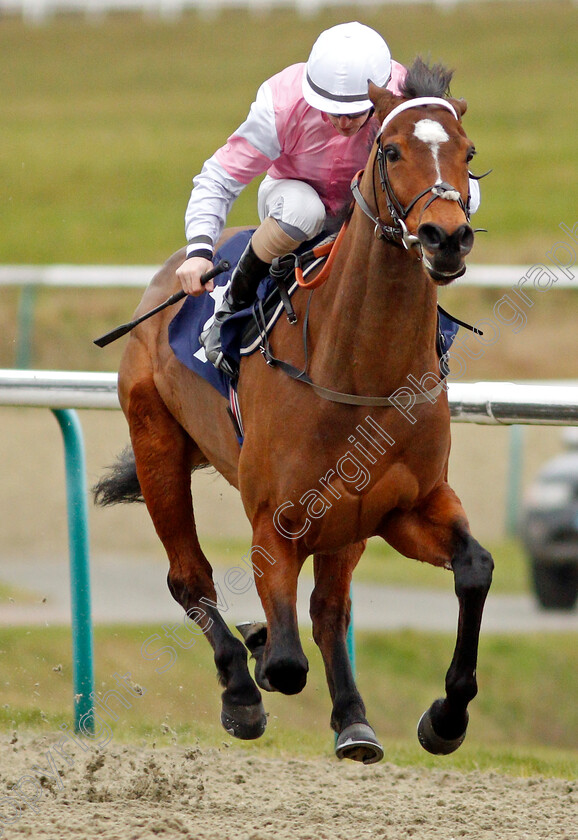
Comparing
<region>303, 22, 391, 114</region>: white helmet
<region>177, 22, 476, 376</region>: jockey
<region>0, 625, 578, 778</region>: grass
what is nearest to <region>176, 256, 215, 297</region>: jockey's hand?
<region>177, 22, 476, 376</region>: jockey

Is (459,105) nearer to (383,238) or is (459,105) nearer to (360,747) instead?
(383,238)

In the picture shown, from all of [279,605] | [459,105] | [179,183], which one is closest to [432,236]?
[459,105]

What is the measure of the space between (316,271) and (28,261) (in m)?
15.4

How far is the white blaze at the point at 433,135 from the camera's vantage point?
296cm

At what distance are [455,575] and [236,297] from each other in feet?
3.34

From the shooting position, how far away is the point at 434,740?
3576 millimetres

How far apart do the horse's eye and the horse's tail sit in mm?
1978

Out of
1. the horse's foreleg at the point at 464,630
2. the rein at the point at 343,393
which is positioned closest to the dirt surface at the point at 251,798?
the horse's foreleg at the point at 464,630

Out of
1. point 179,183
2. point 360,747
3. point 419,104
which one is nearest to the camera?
point 419,104

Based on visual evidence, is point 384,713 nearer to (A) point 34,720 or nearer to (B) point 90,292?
(A) point 34,720

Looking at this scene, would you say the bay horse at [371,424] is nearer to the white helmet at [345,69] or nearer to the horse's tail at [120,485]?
the white helmet at [345,69]

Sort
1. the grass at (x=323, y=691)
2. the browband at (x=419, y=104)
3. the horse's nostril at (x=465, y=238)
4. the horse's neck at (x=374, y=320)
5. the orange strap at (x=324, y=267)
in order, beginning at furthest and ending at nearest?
1. the grass at (x=323, y=691)
2. the orange strap at (x=324, y=267)
3. the horse's neck at (x=374, y=320)
4. the browband at (x=419, y=104)
5. the horse's nostril at (x=465, y=238)

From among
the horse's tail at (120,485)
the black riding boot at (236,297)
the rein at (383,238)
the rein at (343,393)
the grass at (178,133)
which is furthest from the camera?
the grass at (178,133)

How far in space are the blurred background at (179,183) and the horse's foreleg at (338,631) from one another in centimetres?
141
